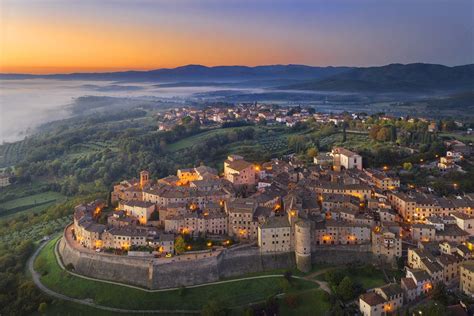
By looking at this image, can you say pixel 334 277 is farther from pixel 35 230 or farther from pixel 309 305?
pixel 35 230

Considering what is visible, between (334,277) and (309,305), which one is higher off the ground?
(334,277)

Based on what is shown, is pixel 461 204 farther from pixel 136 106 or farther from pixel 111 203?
pixel 136 106

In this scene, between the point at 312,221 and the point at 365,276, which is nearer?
the point at 365,276

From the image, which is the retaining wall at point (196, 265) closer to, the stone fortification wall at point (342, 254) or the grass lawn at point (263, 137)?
the stone fortification wall at point (342, 254)

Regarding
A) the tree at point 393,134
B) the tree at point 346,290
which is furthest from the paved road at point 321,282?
the tree at point 393,134

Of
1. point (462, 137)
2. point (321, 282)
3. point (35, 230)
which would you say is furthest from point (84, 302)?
point (462, 137)

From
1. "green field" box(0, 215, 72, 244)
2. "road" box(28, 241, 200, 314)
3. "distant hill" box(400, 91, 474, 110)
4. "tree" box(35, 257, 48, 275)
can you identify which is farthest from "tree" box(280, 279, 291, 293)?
"distant hill" box(400, 91, 474, 110)
